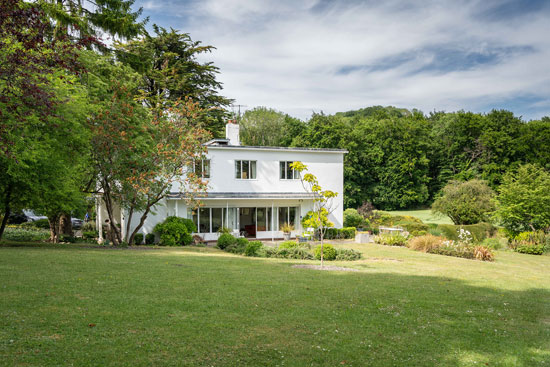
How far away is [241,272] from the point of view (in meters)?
12.6

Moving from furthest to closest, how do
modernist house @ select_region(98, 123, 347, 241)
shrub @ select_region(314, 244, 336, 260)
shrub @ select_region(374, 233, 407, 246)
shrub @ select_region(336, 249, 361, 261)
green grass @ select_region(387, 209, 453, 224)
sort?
green grass @ select_region(387, 209, 453, 224), modernist house @ select_region(98, 123, 347, 241), shrub @ select_region(374, 233, 407, 246), shrub @ select_region(336, 249, 361, 261), shrub @ select_region(314, 244, 336, 260)

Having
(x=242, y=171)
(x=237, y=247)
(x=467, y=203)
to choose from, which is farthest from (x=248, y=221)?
(x=467, y=203)

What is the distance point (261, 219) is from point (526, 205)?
58.8 feet

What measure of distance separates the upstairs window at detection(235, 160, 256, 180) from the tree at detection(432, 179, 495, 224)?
1853cm

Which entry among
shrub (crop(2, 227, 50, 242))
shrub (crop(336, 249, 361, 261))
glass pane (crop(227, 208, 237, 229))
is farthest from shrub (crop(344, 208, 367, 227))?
shrub (crop(2, 227, 50, 242))

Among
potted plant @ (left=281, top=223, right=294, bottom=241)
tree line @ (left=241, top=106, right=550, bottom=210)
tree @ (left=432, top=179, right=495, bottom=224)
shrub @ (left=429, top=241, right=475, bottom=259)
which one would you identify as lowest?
shrub @ (left=429, top=241, right=475, bottom=259)

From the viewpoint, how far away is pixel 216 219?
2758 centimetres

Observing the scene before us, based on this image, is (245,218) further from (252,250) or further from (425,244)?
(425,244)

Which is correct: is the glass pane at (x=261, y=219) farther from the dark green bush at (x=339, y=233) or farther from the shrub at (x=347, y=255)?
the shrub at (x=347, y=255)

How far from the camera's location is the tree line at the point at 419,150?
178ft

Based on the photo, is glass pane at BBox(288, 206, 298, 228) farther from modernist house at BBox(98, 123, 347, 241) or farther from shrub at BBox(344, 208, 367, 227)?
shrub at BBox(344, 208, 367, 227)

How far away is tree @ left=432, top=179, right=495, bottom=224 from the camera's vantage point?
34.4 meters

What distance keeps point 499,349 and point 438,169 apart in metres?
57.6

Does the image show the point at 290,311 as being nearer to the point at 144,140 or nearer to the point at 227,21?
the point at 144,140
